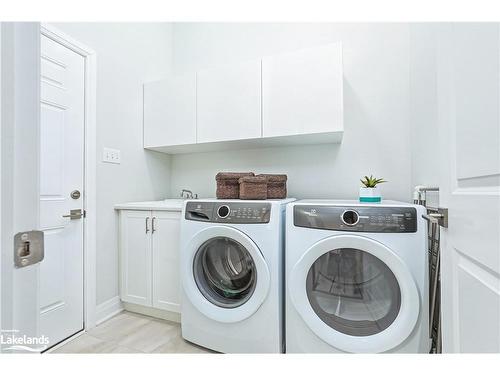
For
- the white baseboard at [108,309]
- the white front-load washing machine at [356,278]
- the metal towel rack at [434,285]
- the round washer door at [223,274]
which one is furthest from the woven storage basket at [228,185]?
the white baseboard at [108,309]

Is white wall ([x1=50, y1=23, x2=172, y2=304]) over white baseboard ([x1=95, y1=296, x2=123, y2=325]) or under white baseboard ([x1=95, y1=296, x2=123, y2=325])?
over

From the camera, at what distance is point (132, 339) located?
1630 mm

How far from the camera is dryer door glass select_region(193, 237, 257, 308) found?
148cm

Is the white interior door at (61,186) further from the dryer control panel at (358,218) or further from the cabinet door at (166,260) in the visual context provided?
the dryer control panel at (358,218)

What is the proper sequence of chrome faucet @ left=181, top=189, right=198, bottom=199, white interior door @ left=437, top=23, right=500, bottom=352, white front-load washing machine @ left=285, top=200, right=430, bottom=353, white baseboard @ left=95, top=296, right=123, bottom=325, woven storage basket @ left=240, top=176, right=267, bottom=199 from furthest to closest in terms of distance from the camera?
1. chrome faucet @ left=181, top=189, right=198, bottom=199
2. white baseboard @ left=95, top=296, right=123, bottom=325
3. woven storage basket @ left=240, top=176, right=267, bottom=199
4. white front-load washing machine @ left=285, top=200, right=430, bottom=353
5. white interior door @ left=437, top=23, right=500, bottom=352

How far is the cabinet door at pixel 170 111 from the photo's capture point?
2.08m

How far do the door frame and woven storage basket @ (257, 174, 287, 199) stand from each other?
1.28 m

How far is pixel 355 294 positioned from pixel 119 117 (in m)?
2.13

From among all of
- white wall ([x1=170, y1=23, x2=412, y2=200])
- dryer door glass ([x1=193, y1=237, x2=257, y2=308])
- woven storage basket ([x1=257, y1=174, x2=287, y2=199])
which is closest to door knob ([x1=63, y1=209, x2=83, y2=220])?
dryer door glass ([x1=193, y1=237, x2=257, y2=308])

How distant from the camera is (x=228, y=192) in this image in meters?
1.71

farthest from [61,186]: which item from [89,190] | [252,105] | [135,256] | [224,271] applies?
[252,105]

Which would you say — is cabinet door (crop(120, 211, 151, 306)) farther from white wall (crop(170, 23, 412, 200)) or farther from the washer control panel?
white wall (crop(170, 23, 412, 200))
